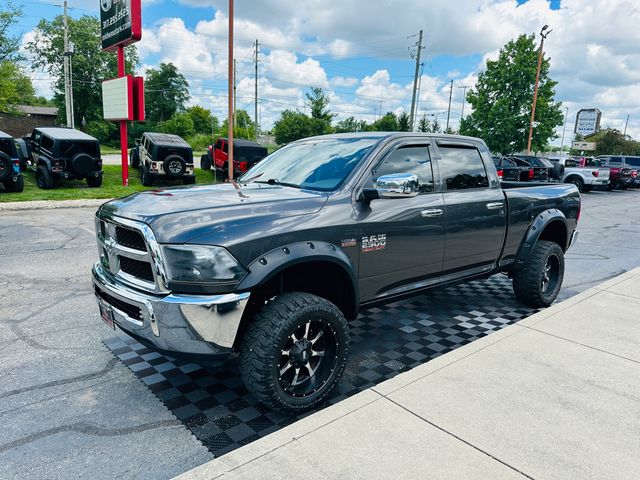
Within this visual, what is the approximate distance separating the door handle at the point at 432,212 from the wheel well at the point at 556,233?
86.7 inches

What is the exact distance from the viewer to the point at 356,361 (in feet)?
12.7

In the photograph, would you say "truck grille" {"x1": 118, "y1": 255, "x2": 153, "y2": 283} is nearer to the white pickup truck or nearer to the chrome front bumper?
the chrome front bumper

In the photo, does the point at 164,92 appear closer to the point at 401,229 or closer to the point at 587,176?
the point at 587,176

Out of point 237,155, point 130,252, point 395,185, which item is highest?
point 395,185

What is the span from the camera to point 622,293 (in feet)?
17.7

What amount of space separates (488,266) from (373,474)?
307 centimetres

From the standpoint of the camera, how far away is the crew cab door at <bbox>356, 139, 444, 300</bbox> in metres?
3.46

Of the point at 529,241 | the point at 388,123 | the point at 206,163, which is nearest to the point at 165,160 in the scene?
the point at 206,163

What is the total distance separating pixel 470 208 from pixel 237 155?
16.5 m

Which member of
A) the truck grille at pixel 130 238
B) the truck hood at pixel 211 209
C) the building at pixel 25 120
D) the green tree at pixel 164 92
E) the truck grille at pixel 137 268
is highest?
the green tree at pixel 164 92

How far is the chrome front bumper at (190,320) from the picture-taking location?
8.56 ft

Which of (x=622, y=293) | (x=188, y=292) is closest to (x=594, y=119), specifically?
(x=622, y=293)

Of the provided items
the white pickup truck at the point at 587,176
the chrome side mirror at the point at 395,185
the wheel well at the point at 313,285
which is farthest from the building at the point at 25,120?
the chrome side mirror at the point at 395,185

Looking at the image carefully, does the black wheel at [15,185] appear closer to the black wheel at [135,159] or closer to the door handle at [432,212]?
the black wheel at [135,159]
